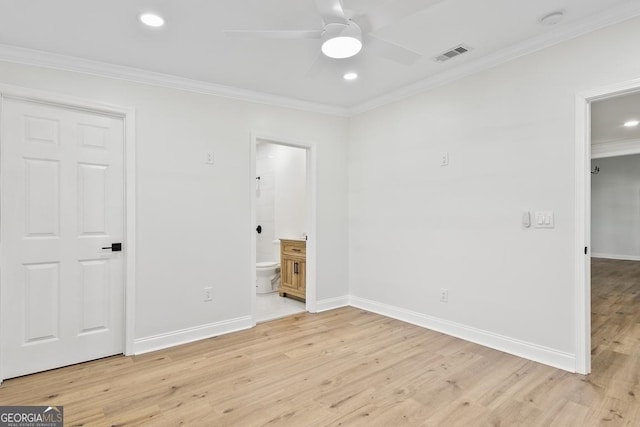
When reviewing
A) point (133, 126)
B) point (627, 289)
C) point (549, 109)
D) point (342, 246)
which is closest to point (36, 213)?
point (133, 126)

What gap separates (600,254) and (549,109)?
364 inches

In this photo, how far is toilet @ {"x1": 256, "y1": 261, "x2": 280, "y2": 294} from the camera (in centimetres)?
521

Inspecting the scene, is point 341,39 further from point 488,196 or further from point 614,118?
point 614,118

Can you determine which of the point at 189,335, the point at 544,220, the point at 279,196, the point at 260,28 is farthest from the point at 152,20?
the point at 279,196

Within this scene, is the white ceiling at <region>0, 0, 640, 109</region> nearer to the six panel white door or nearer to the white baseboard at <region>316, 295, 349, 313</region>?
the six panel white door

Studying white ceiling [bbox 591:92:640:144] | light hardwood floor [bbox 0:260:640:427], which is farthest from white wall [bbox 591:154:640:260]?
light hardwood floor [bbox 0:260:640:427]

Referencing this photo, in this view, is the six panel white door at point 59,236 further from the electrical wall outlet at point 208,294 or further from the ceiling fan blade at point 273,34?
the ceiling fan blade at point 273,34

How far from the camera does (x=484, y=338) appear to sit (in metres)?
3.08

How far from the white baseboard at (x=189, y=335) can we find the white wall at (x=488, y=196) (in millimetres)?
1616

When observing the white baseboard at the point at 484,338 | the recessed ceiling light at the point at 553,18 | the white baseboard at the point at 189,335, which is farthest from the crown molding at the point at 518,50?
the white baseboard at the point at 189,335

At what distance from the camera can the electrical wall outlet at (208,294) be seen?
3.40 metres

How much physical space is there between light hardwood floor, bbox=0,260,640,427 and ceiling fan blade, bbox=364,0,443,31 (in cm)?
227

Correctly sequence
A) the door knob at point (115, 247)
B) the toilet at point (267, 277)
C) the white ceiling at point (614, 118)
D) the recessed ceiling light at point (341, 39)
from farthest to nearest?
the toilet at point (267, 277)
the white ceiling at point (614, 118)
the door knob at point (115, 247)
the recessed ceiling light at point (341, 39)

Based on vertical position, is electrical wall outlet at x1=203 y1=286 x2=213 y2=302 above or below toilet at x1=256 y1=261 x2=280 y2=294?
above
